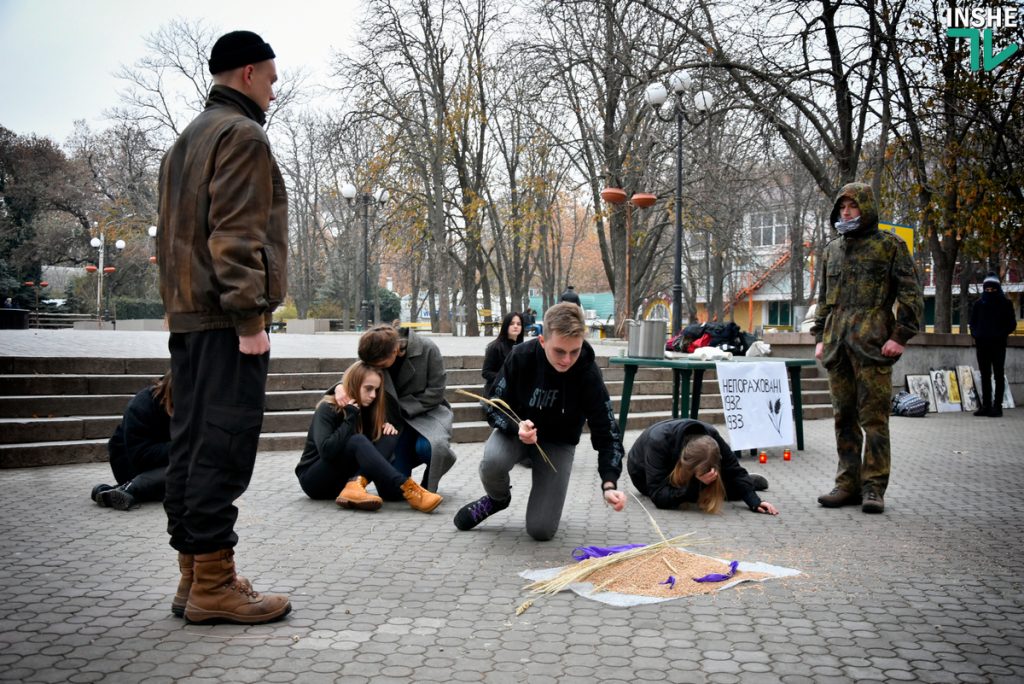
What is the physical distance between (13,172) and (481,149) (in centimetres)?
2733

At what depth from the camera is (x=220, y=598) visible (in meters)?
3.44

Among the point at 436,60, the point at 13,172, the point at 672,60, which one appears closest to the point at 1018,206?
the point at 672,60

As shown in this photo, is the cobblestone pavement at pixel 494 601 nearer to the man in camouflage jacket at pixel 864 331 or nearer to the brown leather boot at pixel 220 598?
the brown leather boot at pixel 220 598

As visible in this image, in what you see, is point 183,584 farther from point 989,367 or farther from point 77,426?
point 989,367

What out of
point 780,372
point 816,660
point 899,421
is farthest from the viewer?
point 899,421

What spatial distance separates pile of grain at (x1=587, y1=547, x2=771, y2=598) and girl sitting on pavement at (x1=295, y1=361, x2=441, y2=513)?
1.94 meters

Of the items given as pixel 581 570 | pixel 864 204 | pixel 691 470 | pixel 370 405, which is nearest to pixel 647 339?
pixel 691 470


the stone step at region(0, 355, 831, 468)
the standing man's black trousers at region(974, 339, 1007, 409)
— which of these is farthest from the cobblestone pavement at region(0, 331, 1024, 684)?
the standing man's black trousers at region(974, 339, 1007, 409)

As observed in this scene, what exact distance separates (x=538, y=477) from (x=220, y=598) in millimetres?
2208

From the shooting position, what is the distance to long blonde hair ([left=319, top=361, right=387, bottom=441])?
6.01 m

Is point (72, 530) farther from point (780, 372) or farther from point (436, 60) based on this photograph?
point (436, 60)

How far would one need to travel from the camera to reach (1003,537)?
544 centimetres

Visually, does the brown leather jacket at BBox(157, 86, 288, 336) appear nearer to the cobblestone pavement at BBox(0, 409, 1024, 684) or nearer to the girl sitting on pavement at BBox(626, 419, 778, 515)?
the cobblestone pavement at BBox(0, 409, 1024, 684)

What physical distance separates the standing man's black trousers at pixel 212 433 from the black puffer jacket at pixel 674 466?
3538 millimetres
